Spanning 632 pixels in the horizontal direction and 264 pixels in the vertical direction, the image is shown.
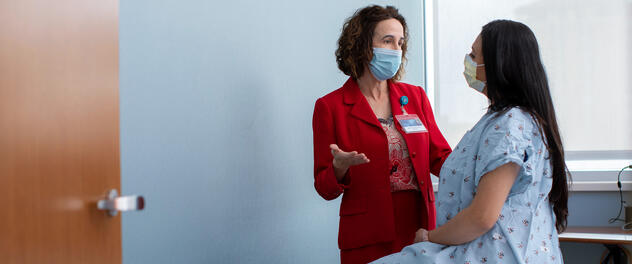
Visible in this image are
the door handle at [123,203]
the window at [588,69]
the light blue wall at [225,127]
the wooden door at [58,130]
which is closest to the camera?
the wooden door at [58,130]

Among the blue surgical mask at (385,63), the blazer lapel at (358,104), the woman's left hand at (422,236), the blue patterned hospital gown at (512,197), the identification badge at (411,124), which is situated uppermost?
the blue surgical mask at (385,63)

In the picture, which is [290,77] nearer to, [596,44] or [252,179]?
[252,179]

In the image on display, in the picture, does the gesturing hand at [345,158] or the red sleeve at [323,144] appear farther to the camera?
the red sleeve at [323,144]

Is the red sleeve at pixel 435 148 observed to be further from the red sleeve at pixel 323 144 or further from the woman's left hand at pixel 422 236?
the woman's left hand at pixel 422 236

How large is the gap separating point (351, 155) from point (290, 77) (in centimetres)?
87

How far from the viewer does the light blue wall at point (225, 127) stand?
158 centimetres

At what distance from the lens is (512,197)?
4.82ft

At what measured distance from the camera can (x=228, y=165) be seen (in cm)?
202

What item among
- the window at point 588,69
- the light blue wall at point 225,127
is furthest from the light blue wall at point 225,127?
the window at point 588,69

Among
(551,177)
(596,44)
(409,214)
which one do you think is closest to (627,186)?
(596,44)

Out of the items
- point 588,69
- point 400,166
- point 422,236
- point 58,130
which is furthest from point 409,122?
point 588,69

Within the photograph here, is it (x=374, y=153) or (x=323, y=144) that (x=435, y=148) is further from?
(x=323, y=144)

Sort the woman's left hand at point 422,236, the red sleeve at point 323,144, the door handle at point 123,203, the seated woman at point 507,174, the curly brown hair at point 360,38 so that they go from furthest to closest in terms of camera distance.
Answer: the curly brown hair at point 360,38 < the red sleeve at point 323,144 < the woman's left hand at point 422,236 < the seated woman at point 507,174 < the door handle at point 123,203

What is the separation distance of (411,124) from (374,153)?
0.19 m
